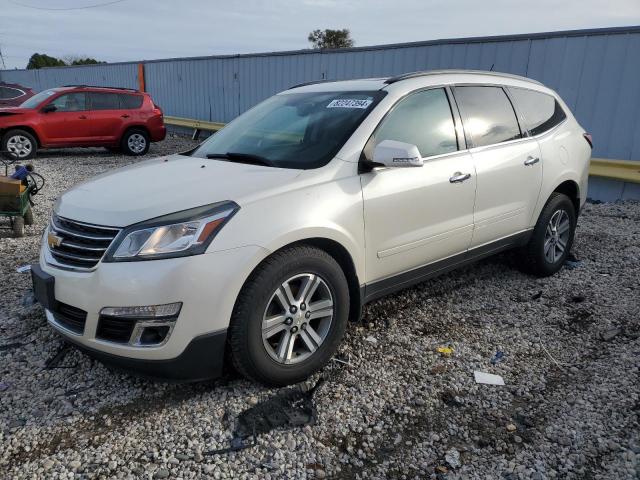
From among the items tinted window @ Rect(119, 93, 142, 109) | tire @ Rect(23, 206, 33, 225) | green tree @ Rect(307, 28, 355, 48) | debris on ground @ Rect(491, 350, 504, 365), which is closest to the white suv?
debris on ground @ Rect(491, 350, 504, 365)

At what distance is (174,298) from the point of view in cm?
247

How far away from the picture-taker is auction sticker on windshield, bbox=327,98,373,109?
3.43m

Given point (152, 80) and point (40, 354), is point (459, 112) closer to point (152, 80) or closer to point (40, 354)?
point (40, 354)

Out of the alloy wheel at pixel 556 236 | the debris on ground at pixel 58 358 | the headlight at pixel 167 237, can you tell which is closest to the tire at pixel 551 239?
the alloy wheel at pixel 556 236

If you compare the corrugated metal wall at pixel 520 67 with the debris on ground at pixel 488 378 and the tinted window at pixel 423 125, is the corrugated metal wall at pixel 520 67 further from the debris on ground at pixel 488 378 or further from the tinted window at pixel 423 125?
the debris on ground at pixel 488 378

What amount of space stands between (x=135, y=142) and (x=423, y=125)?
1108cm

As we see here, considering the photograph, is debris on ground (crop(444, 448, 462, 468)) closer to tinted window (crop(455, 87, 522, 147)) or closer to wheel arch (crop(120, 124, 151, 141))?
tinted window (crop(455, 87, 522, 147))

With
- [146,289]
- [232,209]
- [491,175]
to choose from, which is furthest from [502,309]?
[146,289]

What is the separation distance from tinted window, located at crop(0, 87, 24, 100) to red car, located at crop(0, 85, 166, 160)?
2.72 m

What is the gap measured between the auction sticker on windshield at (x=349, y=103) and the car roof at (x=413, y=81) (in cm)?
15

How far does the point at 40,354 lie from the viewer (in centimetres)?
332

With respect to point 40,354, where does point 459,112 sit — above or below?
above

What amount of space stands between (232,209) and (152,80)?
2013cm

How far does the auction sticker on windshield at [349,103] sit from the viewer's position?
3428mm
